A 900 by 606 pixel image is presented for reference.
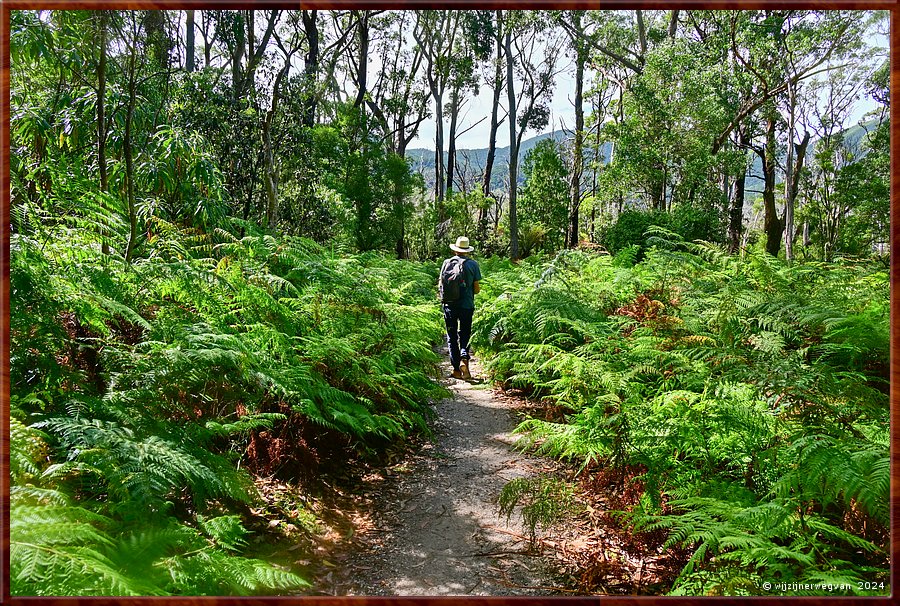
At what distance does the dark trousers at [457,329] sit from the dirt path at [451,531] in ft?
7.29

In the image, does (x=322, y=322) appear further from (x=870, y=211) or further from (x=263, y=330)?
(x=870, y=211)

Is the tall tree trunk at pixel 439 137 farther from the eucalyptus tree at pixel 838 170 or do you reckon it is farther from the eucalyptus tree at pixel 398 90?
the eucalyptus tree at pixel 838 170

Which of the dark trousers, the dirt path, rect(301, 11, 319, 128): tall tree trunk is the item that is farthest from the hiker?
rect(301, 11, 319, 128): tall tree trunk

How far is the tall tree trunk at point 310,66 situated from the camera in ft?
30.1

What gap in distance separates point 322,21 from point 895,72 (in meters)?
11.5

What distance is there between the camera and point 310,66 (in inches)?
386

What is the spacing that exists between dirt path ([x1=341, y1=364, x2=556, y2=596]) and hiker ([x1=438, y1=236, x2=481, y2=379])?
2.23 metres

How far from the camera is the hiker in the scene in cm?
620

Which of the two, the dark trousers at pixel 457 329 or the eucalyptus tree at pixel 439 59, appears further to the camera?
the eucalyptus tree at pixel 439 59

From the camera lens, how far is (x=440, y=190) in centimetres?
2414

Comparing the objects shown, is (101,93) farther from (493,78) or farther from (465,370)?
(493,78)

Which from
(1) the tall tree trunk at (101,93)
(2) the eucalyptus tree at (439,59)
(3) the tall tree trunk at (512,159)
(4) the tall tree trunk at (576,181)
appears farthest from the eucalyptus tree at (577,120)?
(1) the tall tree trunk at (101,93)

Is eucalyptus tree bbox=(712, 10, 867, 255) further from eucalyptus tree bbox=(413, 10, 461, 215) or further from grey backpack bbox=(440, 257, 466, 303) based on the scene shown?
eucalyptus tree bbox=(413, 10, 461, 215)

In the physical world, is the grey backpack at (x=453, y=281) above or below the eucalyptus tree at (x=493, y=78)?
below
